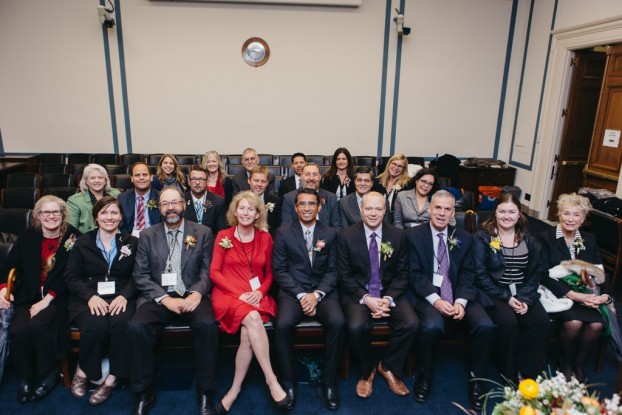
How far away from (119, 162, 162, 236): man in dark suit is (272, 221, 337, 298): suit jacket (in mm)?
1383

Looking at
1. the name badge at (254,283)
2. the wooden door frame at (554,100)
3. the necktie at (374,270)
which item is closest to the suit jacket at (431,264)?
the necktie at (374,270)

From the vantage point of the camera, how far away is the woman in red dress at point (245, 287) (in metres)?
2.45

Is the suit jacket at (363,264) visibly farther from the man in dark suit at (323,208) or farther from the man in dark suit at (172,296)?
the man in dark suit at (172,296)

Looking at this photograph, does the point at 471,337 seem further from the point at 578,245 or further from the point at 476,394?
the point at 578,245

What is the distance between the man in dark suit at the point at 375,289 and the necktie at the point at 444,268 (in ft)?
0.77

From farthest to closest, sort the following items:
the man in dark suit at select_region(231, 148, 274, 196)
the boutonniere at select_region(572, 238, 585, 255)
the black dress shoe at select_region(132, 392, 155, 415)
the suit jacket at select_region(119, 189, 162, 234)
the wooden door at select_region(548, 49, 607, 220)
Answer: the wooden door at select_region(548, 49, 607, 220) → the man in dark suit at select_region(231, 148, 274, 196) → the suit jacket at select_region(119, 189, 162, 234) → the boutonniere at select_region(572, 238, 585, 255) → the black dress shoe at select_region(132, 392, 155, 415)

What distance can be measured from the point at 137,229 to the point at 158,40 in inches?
170

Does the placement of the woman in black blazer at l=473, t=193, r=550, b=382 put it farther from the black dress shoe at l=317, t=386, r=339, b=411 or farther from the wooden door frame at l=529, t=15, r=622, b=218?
the wooden door frame at l=529, t=15, r=622, b=218

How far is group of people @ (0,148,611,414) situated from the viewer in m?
2.47

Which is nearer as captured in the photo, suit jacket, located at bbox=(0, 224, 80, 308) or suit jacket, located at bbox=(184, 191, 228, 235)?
suit jacket, located at bbox=(0, 224, 80, 308)

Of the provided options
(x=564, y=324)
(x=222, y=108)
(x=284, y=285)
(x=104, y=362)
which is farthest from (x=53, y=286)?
(x=222, y=108)

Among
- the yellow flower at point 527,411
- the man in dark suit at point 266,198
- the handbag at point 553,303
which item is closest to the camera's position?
the yellow flower at point 527,411

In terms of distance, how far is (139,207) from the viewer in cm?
365

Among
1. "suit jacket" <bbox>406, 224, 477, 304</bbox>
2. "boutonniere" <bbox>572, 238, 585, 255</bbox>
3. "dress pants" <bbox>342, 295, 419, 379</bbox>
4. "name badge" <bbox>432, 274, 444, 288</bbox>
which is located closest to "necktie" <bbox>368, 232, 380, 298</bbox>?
"dress pants" <bbox>342, 295, 419, 379</bbox>
